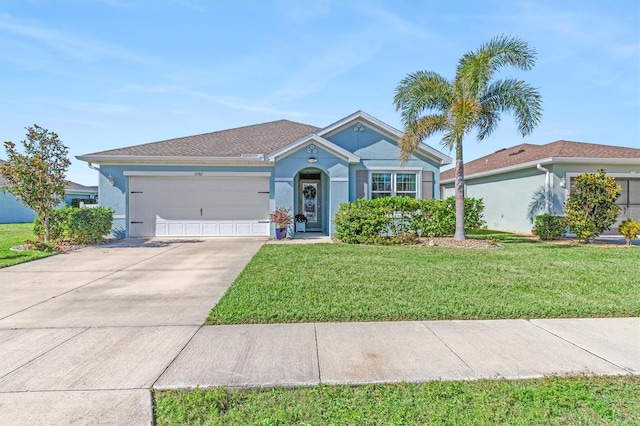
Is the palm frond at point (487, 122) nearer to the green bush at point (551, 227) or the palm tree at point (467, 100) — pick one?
the palm tree at point (467, 100)

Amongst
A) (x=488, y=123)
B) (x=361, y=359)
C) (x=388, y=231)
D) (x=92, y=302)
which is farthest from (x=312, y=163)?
(x=361, y=359)

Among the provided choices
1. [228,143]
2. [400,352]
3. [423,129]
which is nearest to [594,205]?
[423,129]

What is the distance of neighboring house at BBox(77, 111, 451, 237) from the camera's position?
13.0 metres

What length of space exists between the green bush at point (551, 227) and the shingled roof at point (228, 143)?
1131 centimetres

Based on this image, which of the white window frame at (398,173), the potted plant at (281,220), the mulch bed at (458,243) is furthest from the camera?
the white window frame at (398,173)

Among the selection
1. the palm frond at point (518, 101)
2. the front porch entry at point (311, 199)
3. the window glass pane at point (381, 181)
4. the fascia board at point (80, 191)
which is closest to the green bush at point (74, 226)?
the front porch entry at point (311, 199)

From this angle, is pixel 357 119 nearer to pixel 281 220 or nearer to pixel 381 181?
pixel 381 181

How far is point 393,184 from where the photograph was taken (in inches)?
536

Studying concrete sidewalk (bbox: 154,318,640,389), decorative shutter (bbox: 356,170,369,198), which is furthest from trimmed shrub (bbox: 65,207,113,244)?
concrete sidewalk (bbox: 154,318,640,389)

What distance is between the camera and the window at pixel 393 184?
44.5 ft

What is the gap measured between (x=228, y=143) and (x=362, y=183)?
648 cm

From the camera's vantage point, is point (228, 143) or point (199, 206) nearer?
point (199, 206)

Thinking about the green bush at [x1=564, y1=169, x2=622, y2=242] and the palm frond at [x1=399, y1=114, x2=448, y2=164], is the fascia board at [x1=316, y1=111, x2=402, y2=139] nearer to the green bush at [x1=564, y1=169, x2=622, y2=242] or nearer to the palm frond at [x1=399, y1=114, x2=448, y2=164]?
the palm frond at [x1=399, y1=114, x2=448, y2=164]

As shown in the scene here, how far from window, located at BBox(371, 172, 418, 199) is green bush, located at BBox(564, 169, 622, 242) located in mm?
5634
